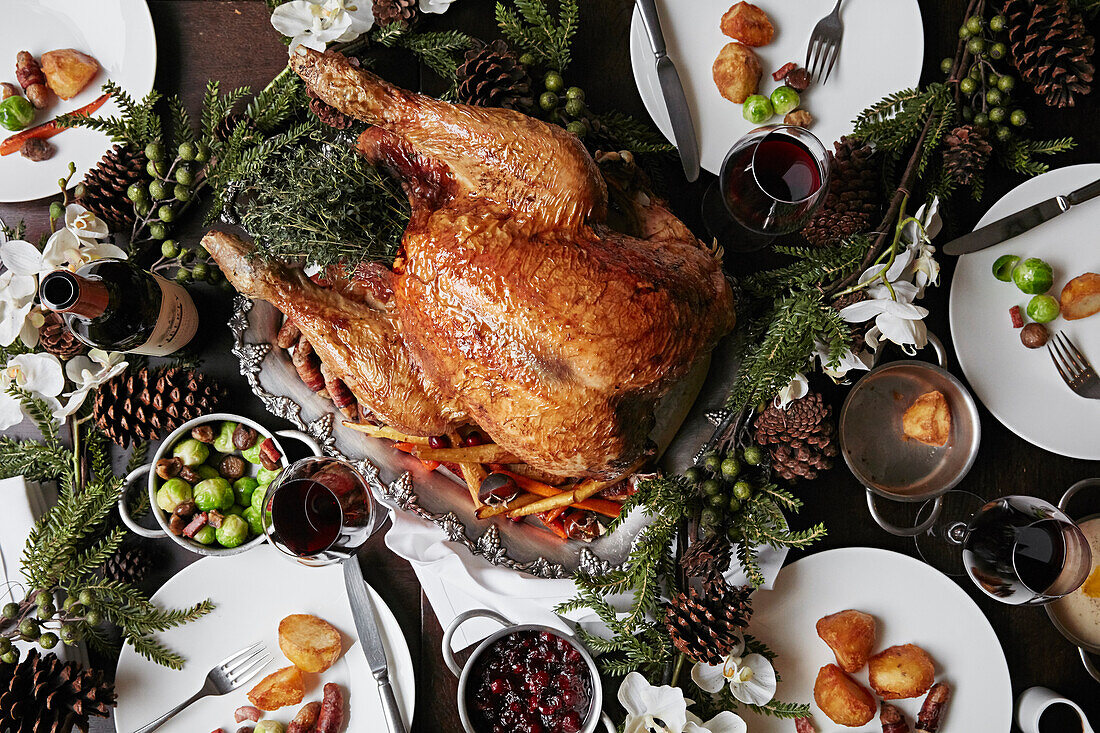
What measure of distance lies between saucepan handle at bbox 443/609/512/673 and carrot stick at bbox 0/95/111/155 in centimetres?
148

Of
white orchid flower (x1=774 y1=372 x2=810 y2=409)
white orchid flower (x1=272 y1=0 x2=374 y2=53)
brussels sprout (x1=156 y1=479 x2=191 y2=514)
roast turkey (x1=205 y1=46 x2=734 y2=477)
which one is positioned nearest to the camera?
roast turkey (x1=205 y1=46 x2=734 y2=477)

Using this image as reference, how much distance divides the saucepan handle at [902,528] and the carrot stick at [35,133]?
2027 mm

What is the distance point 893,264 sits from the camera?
144 cm

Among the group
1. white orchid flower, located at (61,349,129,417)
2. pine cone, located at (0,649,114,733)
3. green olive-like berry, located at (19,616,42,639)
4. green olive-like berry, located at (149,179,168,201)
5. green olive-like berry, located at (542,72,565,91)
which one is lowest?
pine cone, located at (0,649,114,733)

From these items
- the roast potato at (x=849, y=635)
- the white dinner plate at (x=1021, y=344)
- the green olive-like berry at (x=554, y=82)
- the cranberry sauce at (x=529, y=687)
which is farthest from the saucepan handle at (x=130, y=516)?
the white dinner plate at (x=1021, y=344)

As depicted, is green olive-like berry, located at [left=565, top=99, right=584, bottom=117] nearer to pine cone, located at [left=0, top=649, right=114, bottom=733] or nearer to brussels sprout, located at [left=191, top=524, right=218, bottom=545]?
brussels sprout, located at [left=191, top=524, right=218, bottom=545]

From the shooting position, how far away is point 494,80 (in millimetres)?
1523

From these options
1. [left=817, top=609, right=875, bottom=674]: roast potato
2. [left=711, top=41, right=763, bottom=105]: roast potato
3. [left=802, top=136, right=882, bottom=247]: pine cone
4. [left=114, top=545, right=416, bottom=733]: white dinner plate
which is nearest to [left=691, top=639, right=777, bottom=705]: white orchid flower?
[left=817, top=609, right=875, bottom=674]: roast potato

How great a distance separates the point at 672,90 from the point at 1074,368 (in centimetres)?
111

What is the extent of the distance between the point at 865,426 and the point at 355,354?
114 cm

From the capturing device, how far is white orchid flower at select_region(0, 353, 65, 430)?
62.8 inches

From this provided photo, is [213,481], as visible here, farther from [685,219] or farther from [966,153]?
[966,153]

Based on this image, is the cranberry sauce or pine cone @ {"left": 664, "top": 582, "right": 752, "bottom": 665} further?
the cranberry sauce

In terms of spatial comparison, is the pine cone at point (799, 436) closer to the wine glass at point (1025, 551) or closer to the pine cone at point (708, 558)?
the pine cone at point (708, 558)
